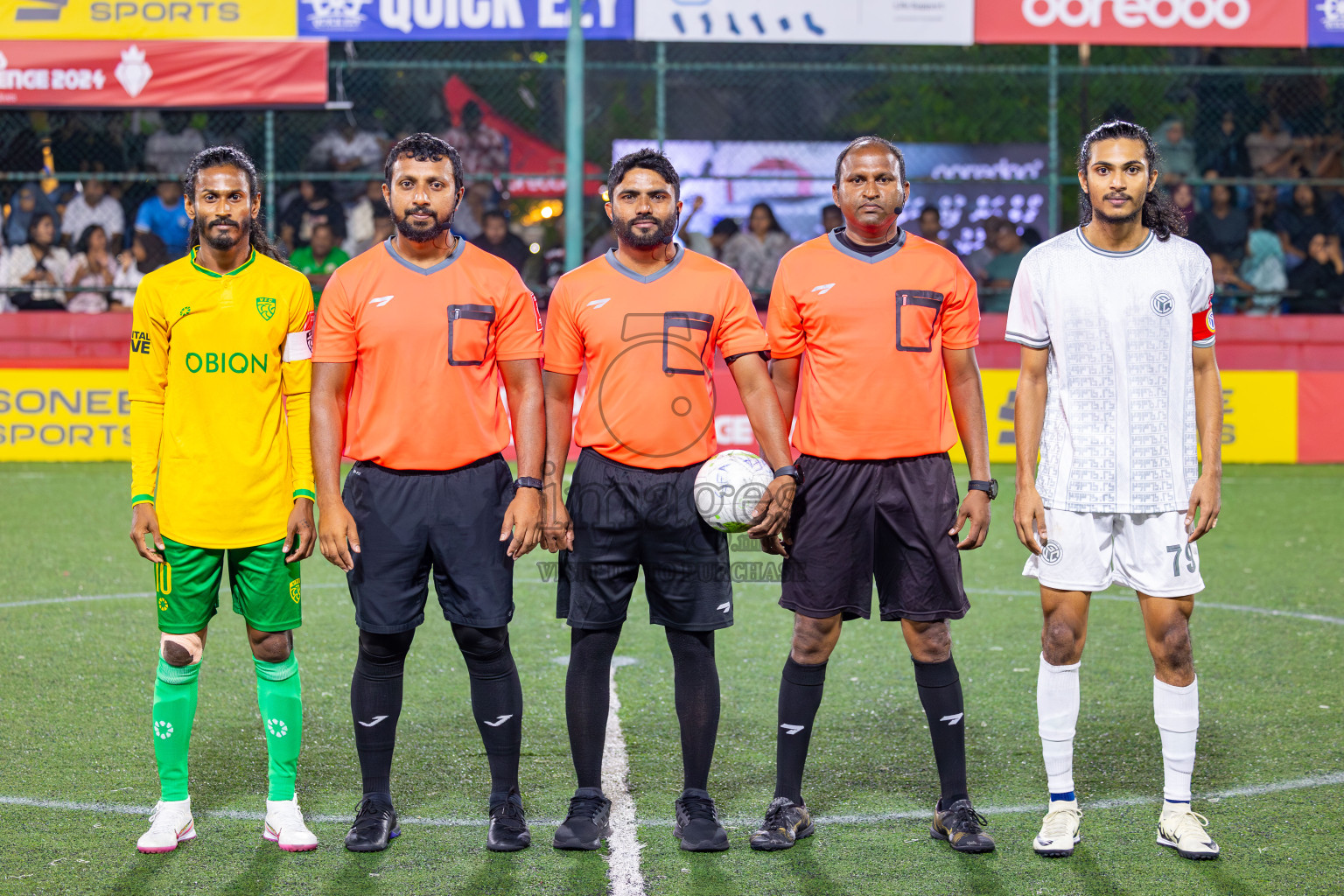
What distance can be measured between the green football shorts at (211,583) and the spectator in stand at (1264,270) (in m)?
13.0

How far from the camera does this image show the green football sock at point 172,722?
4.23 meters

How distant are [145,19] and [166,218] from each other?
2.19m

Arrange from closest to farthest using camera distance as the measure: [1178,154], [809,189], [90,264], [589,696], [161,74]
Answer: [589,696] → [161,74] → [90,264] → [1178,154] → [809,189]

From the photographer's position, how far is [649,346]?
418 cm

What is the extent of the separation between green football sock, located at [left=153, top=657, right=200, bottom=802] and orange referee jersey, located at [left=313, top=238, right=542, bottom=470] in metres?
0.85

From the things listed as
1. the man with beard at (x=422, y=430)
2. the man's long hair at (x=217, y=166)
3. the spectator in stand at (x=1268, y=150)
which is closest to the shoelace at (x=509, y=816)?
the man with beard at (x=422, y=430)

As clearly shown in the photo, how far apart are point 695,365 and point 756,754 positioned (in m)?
1.66

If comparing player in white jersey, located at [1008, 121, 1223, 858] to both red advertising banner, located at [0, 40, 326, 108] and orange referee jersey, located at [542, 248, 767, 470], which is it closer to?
orange referee jersey, located at [542, 248, 767, 470]

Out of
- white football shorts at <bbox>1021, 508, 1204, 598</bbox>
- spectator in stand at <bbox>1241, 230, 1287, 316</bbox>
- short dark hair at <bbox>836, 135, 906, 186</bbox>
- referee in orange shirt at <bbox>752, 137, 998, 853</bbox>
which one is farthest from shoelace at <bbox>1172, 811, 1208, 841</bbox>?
spectator in stand at <bbox>1241, 230, 1287, 316</bbox>

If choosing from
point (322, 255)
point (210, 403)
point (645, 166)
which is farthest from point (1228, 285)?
point (210, 403)

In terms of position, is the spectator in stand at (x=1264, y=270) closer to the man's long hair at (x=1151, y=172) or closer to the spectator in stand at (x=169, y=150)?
the spectator in stand at (x=169, y=150)

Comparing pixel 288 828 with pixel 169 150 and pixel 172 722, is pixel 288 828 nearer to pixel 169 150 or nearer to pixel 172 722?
pixel 172 722

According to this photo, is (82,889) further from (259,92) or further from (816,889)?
(259,92)

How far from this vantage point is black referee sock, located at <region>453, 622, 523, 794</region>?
430 centimetres
